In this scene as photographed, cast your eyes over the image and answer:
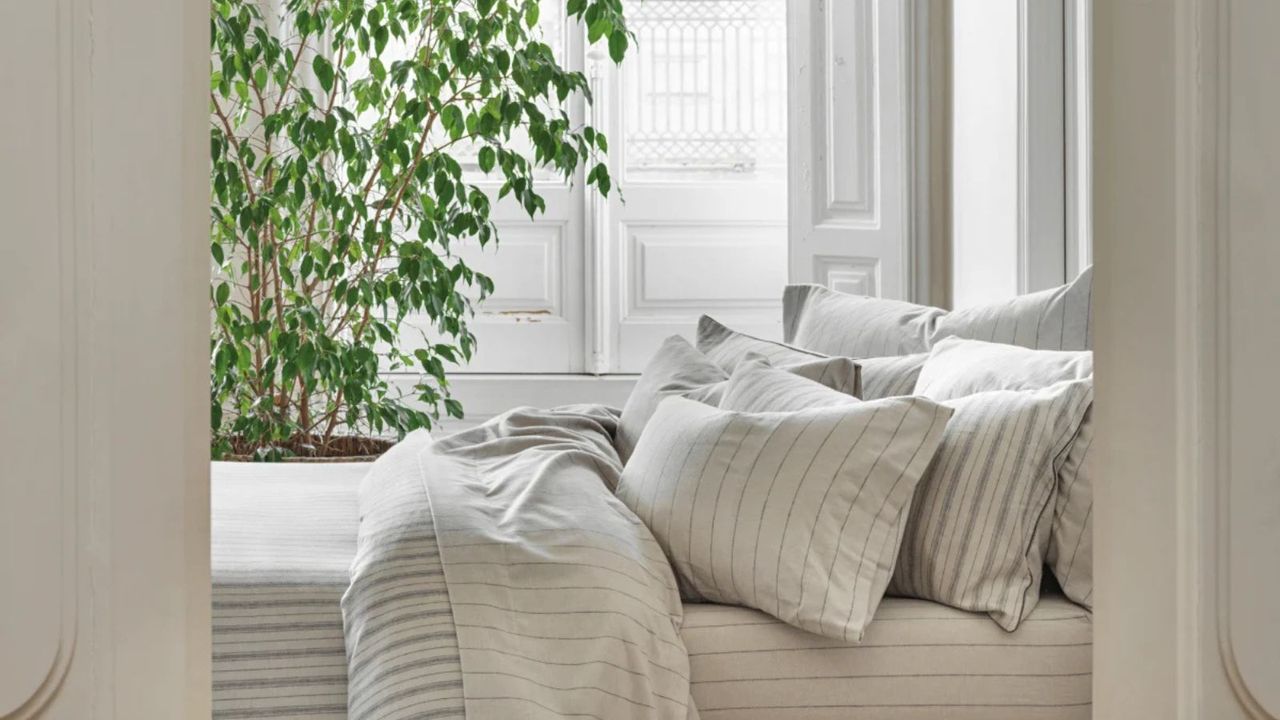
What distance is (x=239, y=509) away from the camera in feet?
7.32

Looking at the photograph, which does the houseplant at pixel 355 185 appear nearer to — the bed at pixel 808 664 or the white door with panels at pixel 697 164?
the white door with panels at pixel 697 164

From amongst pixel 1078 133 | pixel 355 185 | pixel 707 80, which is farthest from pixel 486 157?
pixel 707 80

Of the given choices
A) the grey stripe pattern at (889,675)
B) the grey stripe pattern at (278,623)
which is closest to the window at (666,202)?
the grey stripe pattern at (278,623)

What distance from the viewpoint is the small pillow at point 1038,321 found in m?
2.24

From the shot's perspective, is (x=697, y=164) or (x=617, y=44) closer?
(x=617, y=44)

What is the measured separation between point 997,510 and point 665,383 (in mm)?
911

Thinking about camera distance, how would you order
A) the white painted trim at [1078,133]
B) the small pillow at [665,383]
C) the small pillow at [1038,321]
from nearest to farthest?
the small pillow at [1038,321], the small pillow at [665,383], the white painted trim at [1078,133]

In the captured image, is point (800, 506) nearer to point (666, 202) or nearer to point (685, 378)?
point (685, 378)

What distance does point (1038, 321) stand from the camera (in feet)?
7.63
